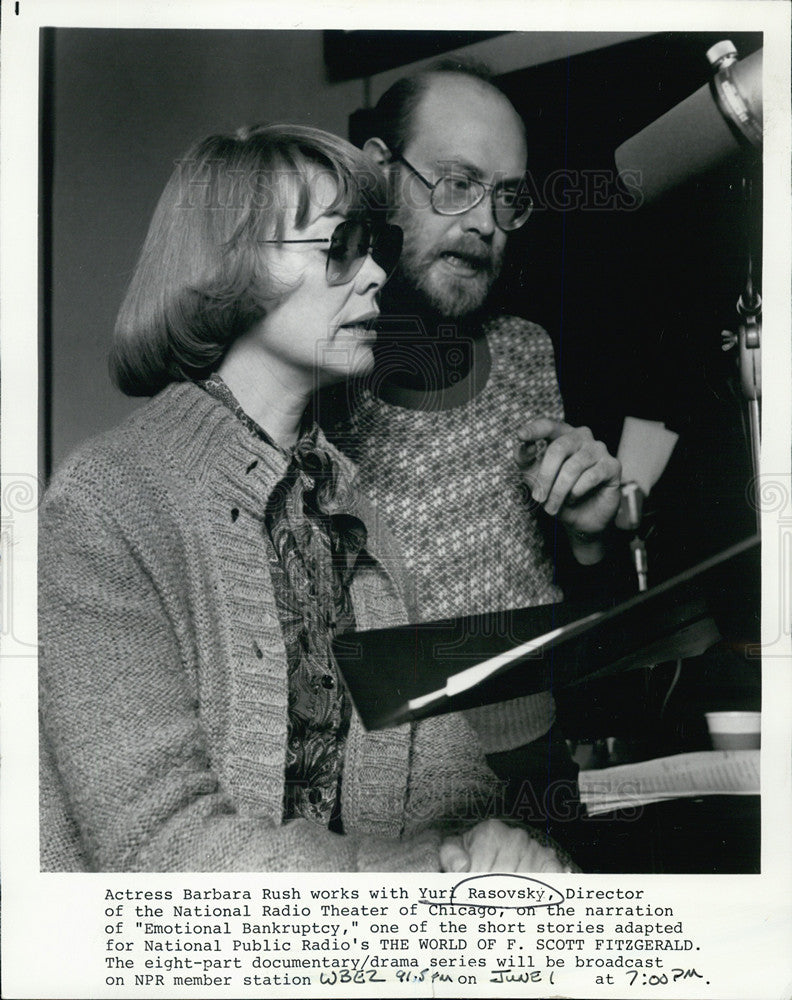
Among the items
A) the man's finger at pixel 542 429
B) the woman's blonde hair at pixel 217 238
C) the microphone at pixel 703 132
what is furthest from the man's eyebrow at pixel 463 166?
the man's finger at pixel 542 429

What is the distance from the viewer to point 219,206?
1.65 meters

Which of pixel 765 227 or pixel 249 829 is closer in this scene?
pixel 249 829

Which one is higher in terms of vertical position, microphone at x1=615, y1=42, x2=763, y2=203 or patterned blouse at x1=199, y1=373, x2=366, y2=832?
microphone at x1=615, y1=42, x2=763, y2=203

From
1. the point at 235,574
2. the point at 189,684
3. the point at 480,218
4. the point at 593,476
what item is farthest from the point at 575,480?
the point at 189,684

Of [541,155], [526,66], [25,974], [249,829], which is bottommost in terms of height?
[25,974]

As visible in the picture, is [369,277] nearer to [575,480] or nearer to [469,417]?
[469,417]

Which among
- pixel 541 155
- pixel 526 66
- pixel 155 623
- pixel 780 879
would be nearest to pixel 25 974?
pixel 155 623

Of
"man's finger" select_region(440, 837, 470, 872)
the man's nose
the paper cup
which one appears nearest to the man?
the man's nose

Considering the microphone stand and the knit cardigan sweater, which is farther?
the microphone stand

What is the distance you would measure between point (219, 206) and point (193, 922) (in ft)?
3.87

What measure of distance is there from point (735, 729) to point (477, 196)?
992 millimetres

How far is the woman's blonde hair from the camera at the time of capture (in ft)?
5.35

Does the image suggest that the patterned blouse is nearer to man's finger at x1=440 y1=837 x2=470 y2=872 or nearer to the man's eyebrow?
man's finger at x1=440 y1=837 x2=470 y2=872

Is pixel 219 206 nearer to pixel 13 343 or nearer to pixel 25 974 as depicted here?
pixel 13 343
